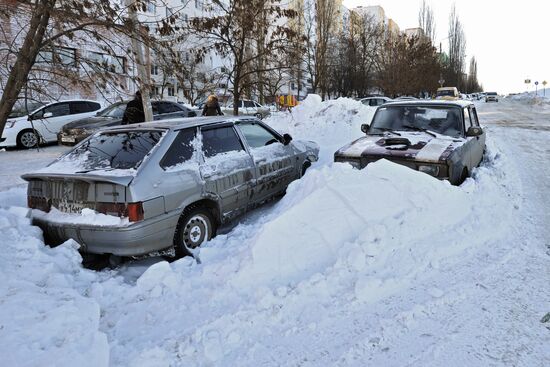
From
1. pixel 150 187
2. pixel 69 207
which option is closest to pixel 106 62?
pixel 69 207

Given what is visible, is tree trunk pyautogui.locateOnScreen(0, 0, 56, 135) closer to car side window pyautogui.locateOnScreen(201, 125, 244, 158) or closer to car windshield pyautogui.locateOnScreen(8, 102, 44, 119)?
car windshield pyautogui.locateOnScreen(8, 102, 44, 119)

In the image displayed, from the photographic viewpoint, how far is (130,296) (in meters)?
3.67

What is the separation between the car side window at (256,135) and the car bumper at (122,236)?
5.98 ft

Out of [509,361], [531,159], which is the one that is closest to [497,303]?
[509,361]

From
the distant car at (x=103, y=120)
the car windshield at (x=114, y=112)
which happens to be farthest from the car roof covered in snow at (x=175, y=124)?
the car windshield at (x=114, y=112)

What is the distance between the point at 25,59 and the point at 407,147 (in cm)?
533

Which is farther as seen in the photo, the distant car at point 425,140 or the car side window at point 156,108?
the car side window at point 156,108

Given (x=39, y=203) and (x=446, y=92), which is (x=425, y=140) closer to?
(x=39, y=203)

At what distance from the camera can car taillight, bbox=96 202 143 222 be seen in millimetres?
3979

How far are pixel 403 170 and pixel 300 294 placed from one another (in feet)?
7.53

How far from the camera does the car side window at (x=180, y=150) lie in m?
4.48

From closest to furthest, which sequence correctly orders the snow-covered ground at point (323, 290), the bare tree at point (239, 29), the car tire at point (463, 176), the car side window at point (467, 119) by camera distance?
the snow-covered ground at point (323, 290), the car tire at point (463, 176), the car side window at point (467, 119), the bare tree at point (239, 29)

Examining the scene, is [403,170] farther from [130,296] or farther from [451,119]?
[130,296]

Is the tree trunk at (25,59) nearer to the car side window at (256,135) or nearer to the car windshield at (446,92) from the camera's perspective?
the car side window at (256,135)
